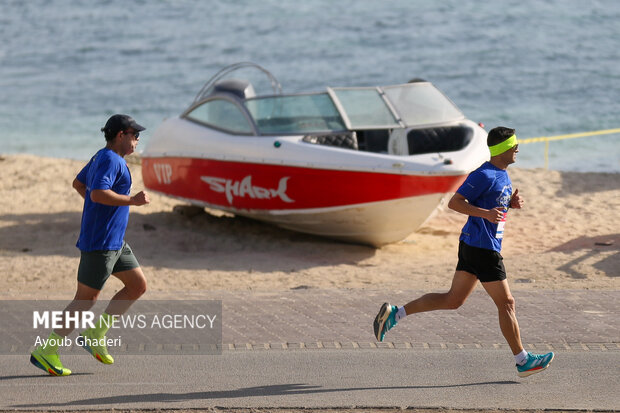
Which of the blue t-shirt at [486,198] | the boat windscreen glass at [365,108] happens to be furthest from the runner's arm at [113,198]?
the boat windscreen glass at [365,108]

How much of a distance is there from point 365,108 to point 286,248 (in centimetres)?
203

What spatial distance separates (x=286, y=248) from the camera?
1184 cm

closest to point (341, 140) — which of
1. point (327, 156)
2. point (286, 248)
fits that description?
point (327, 156)

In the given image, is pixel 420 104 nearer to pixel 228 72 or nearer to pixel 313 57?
pixel 228 72

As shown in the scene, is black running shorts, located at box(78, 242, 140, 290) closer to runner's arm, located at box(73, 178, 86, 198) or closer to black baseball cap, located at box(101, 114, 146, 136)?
runner's arm, located at box(73, 178, 86, 198)

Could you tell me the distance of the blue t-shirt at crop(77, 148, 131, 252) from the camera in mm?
6043

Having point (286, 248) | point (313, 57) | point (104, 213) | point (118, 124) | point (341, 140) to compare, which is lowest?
point (313, 57)

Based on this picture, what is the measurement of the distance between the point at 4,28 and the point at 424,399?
3882cm

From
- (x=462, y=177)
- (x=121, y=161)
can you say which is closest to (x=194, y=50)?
(x=462, y=177)

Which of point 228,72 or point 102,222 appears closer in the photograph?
point 102,222

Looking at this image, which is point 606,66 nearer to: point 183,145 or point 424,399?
point 183,145

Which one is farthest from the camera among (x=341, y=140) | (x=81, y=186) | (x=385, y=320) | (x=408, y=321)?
(x=341, y=140)

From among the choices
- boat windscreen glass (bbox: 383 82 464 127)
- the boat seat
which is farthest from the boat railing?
boat windscreen glass (bbox: 383 82 464 127)

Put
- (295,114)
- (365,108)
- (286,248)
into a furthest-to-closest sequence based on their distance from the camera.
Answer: (365,108) → (286,248) → (295,114)
